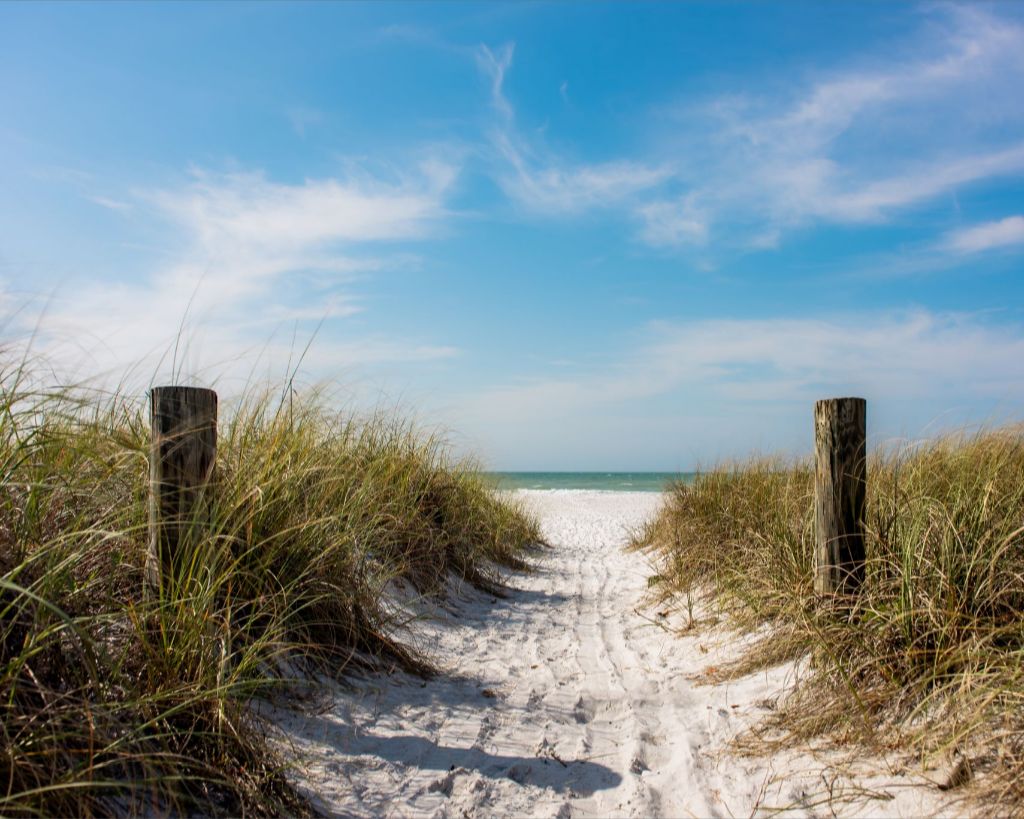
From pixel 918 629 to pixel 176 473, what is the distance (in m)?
3.44

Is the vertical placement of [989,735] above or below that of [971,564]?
below

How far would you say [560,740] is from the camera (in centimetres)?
369

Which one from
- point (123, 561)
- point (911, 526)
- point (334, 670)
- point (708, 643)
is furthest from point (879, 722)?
point (123, 561)

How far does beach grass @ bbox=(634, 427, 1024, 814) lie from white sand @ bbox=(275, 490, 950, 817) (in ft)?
0.72

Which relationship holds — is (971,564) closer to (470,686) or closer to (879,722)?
(879,722)

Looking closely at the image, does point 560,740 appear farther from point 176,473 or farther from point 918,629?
point 176,473

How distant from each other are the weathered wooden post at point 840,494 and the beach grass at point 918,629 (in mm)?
104

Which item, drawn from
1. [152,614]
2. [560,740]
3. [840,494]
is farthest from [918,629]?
[152,614]

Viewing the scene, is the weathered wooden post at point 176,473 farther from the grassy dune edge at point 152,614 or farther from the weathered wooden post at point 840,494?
the weathered wooden post at point 840,494

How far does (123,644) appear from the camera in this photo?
246 cm

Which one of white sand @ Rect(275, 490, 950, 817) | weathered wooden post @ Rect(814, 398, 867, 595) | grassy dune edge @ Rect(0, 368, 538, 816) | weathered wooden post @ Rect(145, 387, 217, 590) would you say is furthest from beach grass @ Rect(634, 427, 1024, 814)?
weathered wooden post @ Rect(145, 387, 217, 590)

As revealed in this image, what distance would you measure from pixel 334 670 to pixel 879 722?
270cm

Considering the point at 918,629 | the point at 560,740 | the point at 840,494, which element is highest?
the point at 840,494

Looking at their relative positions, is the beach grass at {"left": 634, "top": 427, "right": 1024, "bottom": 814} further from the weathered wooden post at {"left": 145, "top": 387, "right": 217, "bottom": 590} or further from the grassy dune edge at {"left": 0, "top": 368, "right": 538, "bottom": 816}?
the weathered wooden post at {"left": 145, "top": 387, "right": 217, "bottom": 590}
